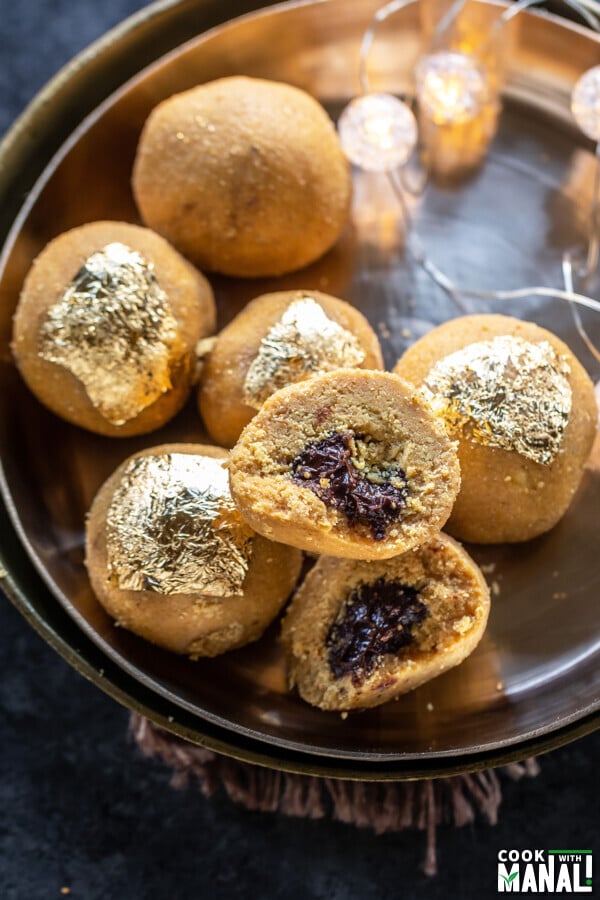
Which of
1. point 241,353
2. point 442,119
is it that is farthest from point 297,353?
point 442,119

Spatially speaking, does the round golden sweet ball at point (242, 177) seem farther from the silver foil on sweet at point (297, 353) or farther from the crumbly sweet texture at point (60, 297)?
the silver foil on sweet at point (297, 353)

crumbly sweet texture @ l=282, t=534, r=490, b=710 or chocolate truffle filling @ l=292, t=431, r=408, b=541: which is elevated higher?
chocolate truffle filling @ l=292, t=431, r=408, b=541

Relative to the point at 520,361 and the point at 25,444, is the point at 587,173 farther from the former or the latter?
the point at 25,444

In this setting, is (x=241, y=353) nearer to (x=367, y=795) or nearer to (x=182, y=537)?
(x=182, y=537)

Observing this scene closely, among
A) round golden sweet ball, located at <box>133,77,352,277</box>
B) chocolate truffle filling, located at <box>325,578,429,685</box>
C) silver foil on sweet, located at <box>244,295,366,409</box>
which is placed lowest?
chocolate truffle filling, located at <box>325,578,429,685</box>

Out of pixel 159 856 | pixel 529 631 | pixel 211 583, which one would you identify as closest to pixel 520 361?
pixel 529 631

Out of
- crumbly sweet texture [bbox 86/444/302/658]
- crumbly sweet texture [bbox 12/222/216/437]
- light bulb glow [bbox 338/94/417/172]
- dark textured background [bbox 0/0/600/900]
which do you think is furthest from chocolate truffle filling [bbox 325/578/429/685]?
light bulb glow [bbox 338/94/417/172]

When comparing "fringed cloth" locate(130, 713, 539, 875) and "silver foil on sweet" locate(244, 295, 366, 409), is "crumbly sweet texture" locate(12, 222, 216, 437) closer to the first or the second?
"silver foil on sweet" locate(244, 295, 366, 409)
